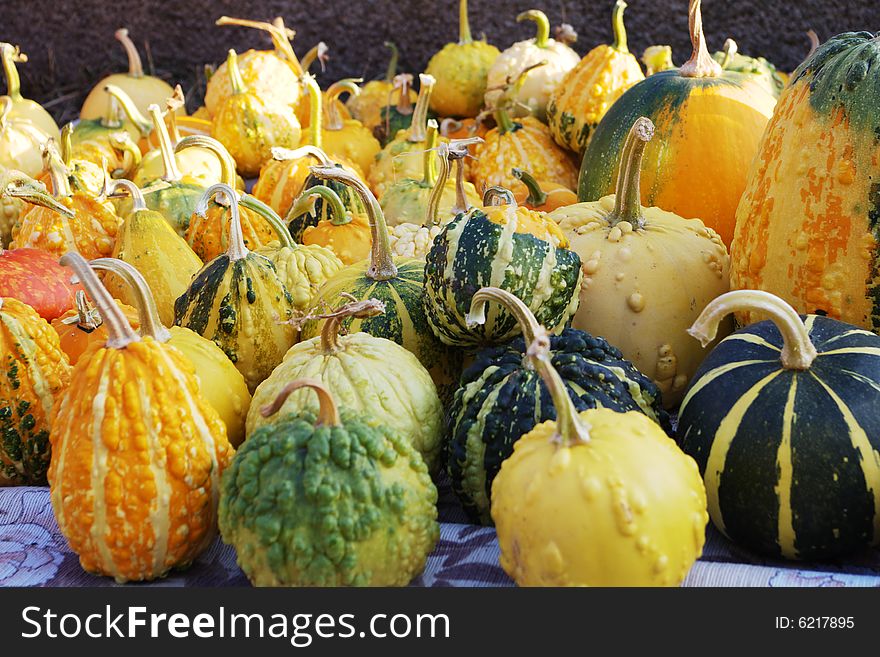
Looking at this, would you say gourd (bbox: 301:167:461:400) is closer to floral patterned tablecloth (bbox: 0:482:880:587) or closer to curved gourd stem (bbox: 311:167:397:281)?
curved gourd stem (bbox: 311:167:397:281)

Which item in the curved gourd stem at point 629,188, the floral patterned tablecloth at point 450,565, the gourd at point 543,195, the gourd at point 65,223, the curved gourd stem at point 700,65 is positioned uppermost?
the curved gourd stem at point 700,65

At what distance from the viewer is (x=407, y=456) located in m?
1.53

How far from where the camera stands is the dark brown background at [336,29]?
4875mm

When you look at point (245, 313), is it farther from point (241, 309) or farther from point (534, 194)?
point (534, 194)

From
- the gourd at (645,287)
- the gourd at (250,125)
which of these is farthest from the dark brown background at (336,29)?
the gourd at (645,287)

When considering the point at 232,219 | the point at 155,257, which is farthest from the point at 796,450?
the point at 155,257

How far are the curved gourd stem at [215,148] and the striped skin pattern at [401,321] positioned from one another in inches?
30.3

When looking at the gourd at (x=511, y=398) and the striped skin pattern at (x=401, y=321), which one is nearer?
the gourd at (x=511, y=398)

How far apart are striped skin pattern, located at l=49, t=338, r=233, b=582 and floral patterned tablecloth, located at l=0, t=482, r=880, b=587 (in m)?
0.08

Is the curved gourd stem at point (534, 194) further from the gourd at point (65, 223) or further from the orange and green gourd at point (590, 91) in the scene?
the gourd at point (65, 223)

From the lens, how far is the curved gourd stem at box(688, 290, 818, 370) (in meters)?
1.57
